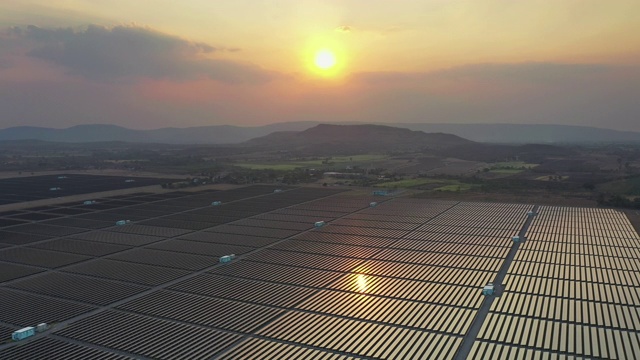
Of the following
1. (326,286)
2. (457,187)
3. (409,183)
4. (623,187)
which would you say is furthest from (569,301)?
(409,183)

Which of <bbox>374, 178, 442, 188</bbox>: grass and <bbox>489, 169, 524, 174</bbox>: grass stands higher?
<bbox>489, 169, 524, 174</bbox>: grass

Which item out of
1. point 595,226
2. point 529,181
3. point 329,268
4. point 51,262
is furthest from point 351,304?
point 529,181

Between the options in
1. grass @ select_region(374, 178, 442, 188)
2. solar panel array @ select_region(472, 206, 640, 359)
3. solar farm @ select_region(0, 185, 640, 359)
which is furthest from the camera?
grass @ select_region(374, 178, 442, 188)

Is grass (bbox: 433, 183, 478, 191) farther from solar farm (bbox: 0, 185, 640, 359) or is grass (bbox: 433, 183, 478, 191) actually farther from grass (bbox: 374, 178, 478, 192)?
solar farm (bbox: 0, 185, 640, 359)

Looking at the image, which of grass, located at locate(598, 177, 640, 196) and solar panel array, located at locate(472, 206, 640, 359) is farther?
grass, located at locate(598, 177, 640, 196)

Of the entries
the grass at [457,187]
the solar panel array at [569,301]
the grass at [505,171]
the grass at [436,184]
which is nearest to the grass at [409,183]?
the grass at [436,184]

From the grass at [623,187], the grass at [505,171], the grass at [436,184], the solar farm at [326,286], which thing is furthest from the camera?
the grass at [505,171]

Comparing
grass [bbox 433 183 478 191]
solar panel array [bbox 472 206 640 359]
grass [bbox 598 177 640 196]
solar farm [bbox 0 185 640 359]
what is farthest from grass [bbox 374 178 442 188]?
solar panel array [bbox 472 206 640 359]

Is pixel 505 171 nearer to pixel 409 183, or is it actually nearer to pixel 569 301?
pixel 409 183

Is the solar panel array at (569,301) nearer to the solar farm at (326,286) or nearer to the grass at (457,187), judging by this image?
the solar farm at (326,286)
